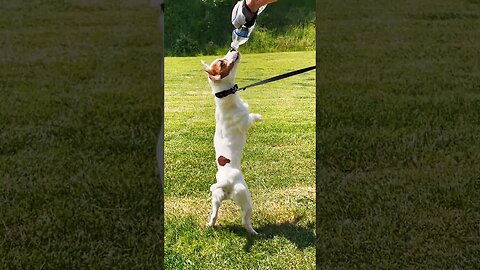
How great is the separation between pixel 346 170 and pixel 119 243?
101 centimetres

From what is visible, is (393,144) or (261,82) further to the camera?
(393,144)

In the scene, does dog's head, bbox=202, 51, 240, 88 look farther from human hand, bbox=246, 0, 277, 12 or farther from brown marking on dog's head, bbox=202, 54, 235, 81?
human hand, bbox=246, 0, 277, 12

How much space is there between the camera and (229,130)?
2230 millimetres

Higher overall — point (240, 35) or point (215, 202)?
point (240, 35)

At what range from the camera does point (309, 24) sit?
235 centimetres

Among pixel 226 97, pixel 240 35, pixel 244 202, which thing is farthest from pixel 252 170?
pixel 240 35

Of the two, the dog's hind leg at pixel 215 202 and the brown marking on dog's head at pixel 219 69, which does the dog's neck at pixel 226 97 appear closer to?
the brown marking on dog's head at pixel 219 69

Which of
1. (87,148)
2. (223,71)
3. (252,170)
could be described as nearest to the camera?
(223,71)

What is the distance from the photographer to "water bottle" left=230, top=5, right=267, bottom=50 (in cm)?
225

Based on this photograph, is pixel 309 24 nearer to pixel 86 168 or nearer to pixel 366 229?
pixel 366 229

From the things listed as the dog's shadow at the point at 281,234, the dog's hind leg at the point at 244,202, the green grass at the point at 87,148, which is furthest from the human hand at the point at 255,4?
the dog's shadow at the point at 281,234

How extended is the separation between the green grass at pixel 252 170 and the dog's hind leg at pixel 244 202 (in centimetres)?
2

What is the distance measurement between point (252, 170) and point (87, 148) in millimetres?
1324

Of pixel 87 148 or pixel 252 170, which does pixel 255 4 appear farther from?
pixel 87 148
